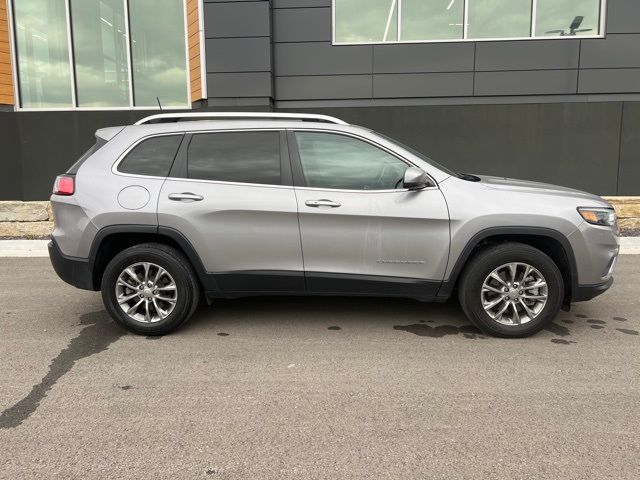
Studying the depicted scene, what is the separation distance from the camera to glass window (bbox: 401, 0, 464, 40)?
32.9 ft

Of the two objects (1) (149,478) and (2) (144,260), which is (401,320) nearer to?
(2) (144,260)

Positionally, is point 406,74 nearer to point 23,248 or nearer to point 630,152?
point 630,152

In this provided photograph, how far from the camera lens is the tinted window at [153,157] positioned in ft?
14.4

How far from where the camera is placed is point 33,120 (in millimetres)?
10195

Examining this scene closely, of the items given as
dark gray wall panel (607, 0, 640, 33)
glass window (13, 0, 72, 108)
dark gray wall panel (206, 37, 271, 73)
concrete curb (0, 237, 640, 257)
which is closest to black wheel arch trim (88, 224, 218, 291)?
concrete curb (0, 237, 640, 257)

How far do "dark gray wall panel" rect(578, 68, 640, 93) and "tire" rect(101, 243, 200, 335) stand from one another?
29.4 feet

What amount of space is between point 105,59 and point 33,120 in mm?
1939

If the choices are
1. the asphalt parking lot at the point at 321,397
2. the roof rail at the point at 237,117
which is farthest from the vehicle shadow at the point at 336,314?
the roof rail at the point at 237,117

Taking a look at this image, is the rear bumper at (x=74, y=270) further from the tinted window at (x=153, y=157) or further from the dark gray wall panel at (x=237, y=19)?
the dark gray wall panel at (x=237, y=19)

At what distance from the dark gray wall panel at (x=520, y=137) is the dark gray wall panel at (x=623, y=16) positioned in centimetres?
150

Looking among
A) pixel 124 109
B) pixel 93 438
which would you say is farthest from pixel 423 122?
pixel 93 438

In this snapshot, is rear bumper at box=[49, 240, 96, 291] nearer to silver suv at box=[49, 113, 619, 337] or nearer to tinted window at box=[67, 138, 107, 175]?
silver suv at box=[49, 113, 619, 337]

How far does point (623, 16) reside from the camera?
9680 millimetres

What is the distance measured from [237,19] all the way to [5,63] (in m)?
4.86
